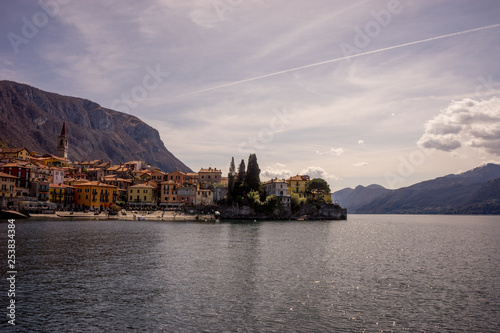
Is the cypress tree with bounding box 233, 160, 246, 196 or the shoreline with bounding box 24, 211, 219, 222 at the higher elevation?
the cypress tree with bounding box 233, 160, 246, 196

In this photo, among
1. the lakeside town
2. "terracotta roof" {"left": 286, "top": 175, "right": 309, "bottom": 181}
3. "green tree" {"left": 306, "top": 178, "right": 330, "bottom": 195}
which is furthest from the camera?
"terracotta roof" {"left": 286, "top": 175, "right": 309, "bottom": 181}

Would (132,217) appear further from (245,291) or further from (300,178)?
(245,291)

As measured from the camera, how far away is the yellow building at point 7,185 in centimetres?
11533

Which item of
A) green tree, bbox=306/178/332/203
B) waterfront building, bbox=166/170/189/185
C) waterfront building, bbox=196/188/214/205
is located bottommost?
waterfront building, bbox=196/188/214/205

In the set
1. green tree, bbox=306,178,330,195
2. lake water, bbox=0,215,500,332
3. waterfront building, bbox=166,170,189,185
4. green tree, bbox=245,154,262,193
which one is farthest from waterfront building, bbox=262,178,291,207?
lake water, bbox=0,215,500,332

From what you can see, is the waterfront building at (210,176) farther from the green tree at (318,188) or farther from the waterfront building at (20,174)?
the waterfront building at (20,174)

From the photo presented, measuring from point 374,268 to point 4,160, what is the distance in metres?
155

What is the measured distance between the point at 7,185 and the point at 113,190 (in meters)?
41.9

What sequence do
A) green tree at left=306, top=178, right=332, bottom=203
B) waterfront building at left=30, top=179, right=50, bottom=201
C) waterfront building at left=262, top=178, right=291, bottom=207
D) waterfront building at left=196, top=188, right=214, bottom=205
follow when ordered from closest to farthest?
waterfront building at left=30, top=179, right=50, bottom=201 < waterfront building at left=262, top=178, right=291, bottom=207 < waterfront building at left=196, top=188, right=214, bottom=205 < green tree at left=306, top=178, right=332, bottom=203

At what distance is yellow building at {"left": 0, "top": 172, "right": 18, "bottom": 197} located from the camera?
11533 centimetres

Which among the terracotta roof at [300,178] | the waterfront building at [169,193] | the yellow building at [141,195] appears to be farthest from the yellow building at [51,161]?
the terracotta roof at [300,178]

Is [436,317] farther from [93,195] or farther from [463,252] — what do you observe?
[93,195]

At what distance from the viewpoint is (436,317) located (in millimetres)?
24938

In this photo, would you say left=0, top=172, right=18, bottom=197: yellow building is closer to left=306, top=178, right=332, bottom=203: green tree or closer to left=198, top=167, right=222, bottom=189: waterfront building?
left=198, top=167, right=222, bottom=189: waterfront building
